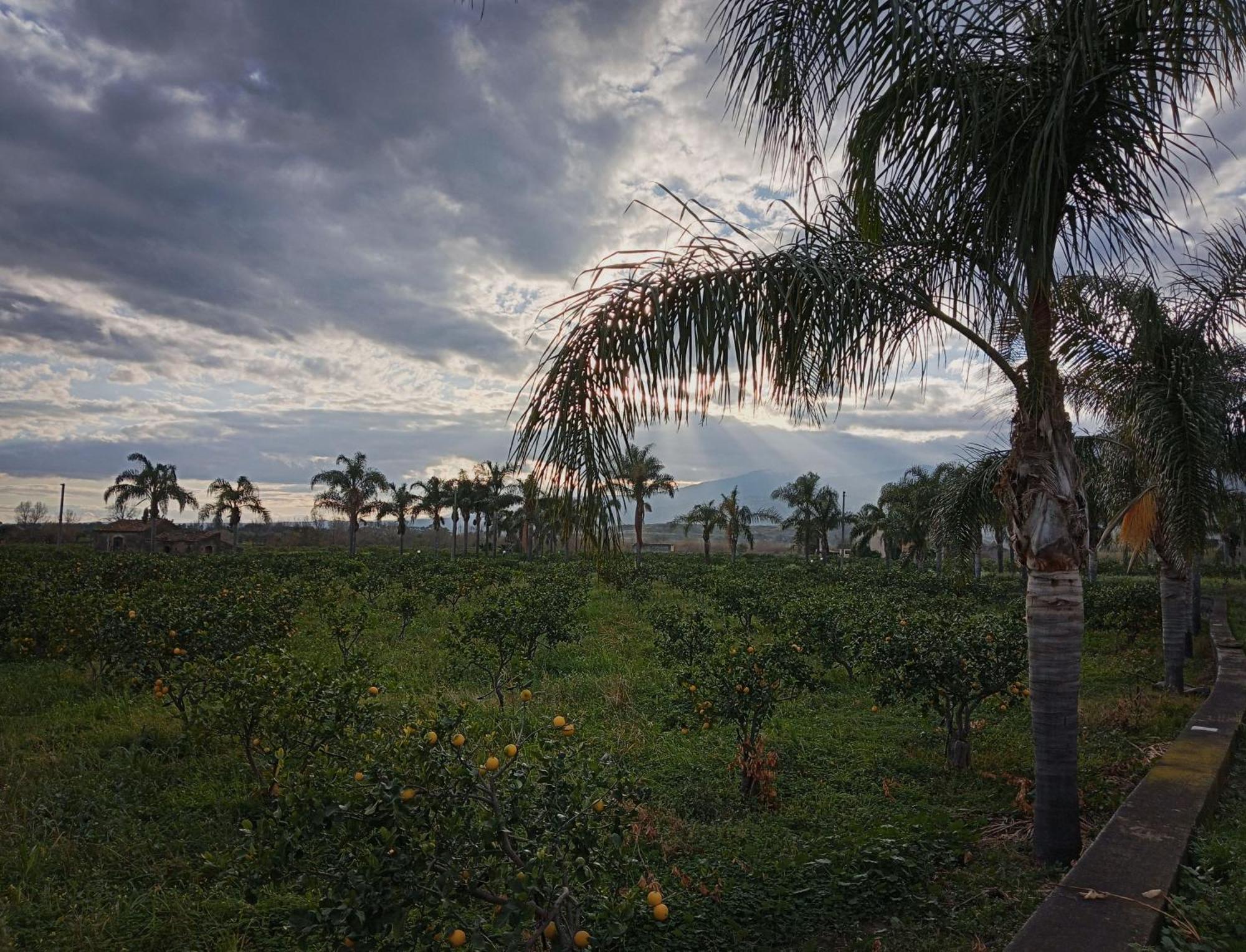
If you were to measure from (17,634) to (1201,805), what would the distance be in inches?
522

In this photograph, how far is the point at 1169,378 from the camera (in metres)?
6.96

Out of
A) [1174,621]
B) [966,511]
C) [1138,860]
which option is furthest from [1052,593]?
[1174,621]

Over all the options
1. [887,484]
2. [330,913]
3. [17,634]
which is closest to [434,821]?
[330,913]

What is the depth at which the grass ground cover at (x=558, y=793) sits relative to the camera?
119 inches

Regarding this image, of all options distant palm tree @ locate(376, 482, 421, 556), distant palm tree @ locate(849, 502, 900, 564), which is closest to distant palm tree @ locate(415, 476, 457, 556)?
distant palm tree @ locate(376, 482, 421, 556)

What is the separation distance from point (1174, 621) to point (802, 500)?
126ft

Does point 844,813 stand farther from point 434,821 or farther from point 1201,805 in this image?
point 434,821

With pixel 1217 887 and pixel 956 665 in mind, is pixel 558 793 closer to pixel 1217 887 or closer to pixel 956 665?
pixel 1217 887

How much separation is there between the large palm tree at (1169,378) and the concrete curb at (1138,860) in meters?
2.08

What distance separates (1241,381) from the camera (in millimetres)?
9305

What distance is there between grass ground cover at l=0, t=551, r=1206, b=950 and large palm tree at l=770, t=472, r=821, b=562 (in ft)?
115

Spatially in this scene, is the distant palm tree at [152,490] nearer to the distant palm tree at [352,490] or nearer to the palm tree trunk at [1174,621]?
the distant palm tree at [352,490]

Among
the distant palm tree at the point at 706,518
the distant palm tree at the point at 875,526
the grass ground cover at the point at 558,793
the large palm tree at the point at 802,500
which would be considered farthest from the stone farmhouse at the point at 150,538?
the distant palm tree at the point at 875,526

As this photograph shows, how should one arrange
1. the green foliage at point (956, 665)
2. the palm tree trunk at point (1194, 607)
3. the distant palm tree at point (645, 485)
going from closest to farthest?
the green foliage at point (956, 665)
the palm tree trunk at point (1194, 607)
the distant palm tree at point (645, 485)
